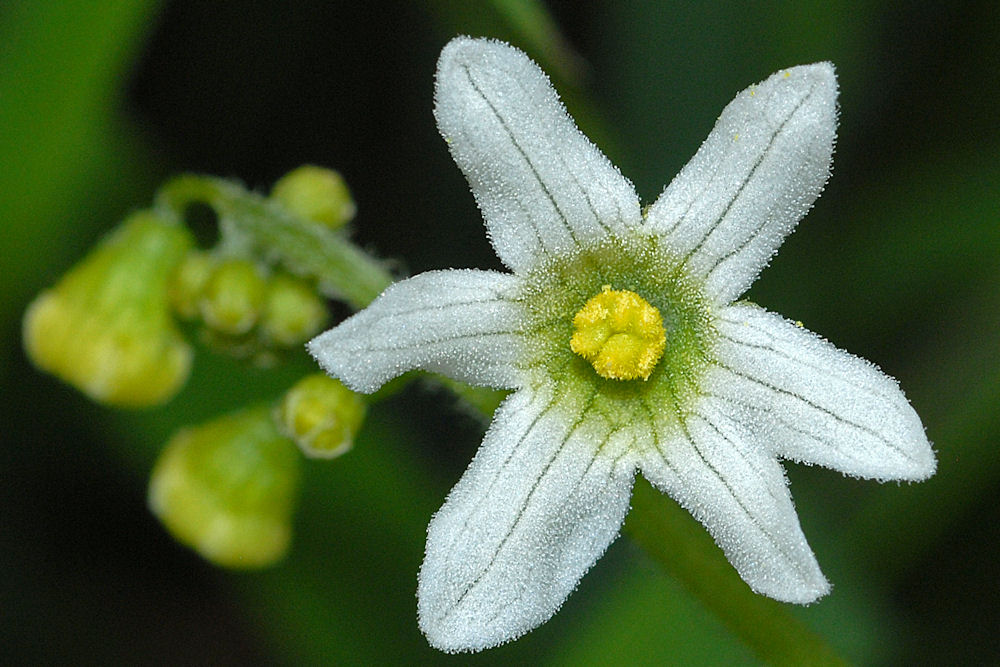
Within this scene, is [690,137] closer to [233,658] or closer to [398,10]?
[398,10]

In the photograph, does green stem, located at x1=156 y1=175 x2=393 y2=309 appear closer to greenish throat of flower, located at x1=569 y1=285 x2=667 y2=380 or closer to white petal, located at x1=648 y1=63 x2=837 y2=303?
greenish throat of flower, located at x1=569 y1=285 x2=667 y2=380

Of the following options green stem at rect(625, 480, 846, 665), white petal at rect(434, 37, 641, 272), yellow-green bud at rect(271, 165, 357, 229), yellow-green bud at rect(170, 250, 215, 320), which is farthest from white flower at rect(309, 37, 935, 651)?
yellow-green bud at rect(170, 250, 215, 320)

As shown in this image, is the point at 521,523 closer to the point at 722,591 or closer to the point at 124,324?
the point at 722,591

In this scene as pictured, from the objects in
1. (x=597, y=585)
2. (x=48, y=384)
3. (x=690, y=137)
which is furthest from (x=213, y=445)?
(x=690, y=137)

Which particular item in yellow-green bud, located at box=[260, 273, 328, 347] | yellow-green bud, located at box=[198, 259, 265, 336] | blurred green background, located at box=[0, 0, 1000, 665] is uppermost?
yellow-green bud, located at box=[198, 259, 265, 336]

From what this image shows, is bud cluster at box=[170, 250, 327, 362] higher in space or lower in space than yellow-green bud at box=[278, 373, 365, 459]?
higher

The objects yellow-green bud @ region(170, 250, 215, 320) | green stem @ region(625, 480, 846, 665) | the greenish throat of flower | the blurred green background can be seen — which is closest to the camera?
the greenish throat of flower

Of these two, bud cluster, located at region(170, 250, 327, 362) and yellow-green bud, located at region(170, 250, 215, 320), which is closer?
bud cluster, located at region(170, 250, 327, 362)
